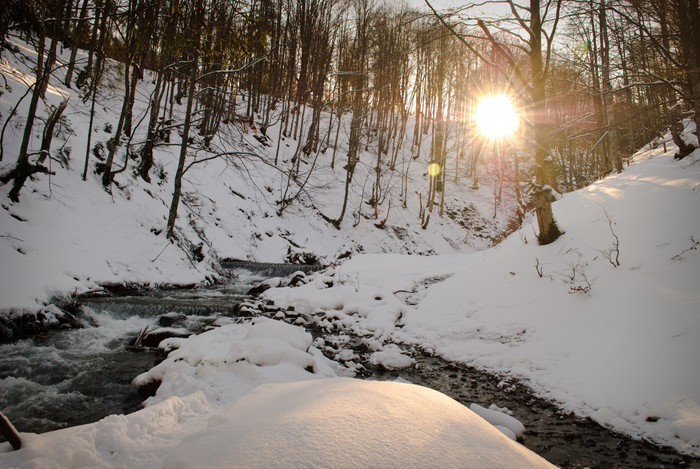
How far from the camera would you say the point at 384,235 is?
750 inches

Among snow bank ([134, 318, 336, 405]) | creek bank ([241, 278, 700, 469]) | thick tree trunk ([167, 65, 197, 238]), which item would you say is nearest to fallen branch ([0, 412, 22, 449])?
snow bank ([134, 318, 336, 405])

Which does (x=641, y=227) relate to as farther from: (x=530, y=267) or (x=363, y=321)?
(x=363, y=321)

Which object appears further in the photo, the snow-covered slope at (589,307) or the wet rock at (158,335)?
the wet rock at (158,335)

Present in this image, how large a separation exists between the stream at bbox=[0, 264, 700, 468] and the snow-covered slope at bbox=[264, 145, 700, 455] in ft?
0.94

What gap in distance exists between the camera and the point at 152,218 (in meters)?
9.59

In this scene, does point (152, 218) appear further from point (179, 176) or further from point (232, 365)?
point (232, 365)

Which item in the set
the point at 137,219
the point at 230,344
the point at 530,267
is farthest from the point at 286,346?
the point at 137,219

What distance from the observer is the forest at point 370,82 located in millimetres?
5598

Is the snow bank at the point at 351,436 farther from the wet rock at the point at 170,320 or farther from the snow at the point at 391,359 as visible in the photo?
the wet rock at the point at 170,320

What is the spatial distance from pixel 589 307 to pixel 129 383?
6.23 m

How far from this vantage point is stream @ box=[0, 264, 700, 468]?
2.88m

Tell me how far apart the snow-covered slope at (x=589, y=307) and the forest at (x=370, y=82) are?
1.32m

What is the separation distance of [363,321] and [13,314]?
5776mm

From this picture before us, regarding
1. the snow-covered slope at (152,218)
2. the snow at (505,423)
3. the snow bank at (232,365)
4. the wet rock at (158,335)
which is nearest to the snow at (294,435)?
the snow bank at (232,365)
